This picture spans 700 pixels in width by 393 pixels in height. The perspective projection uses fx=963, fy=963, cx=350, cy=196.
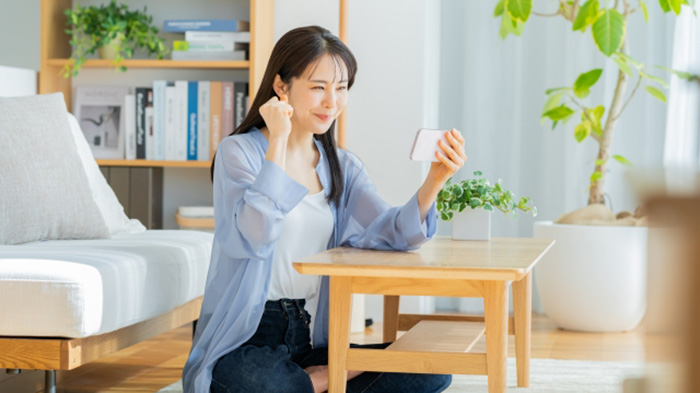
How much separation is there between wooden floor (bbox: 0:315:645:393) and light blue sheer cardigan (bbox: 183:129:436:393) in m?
0.76

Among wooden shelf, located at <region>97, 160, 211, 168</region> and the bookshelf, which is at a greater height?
the bookshelf

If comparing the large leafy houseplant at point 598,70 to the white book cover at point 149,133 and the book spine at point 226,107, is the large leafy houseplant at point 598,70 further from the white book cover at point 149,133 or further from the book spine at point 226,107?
the white book cover at point 149,133

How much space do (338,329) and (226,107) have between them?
198 cm

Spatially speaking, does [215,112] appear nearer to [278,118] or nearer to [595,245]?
[595,245]

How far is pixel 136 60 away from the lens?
364 cm

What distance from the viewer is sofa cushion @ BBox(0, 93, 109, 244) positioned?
2469mm

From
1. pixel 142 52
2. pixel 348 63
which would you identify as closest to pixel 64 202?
pixel 348 63

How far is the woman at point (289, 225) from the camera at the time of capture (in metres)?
1.88

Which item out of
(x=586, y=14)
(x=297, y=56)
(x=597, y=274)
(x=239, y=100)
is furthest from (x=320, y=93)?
(x=597, y=274)

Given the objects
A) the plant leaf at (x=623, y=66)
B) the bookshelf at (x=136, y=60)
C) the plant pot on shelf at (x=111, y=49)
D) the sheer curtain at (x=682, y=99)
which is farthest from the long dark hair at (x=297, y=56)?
the sheer curtain at (x=682, y=99)

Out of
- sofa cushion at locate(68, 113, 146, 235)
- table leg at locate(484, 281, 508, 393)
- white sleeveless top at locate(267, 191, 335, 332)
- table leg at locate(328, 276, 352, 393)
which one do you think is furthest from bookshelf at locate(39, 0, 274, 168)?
table leg at locate(484, 281, 508, 393)

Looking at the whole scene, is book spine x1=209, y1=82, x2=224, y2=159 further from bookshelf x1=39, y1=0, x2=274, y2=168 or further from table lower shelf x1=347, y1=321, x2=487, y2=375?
table lower shelf x1=347, y1=321, x2=487, y2=375

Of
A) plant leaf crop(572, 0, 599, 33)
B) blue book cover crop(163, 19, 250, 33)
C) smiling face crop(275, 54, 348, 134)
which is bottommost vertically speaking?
smiling face crop(275, 54, 348, 134)

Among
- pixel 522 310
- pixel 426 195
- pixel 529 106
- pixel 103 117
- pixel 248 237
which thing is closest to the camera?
pixel 248 237
